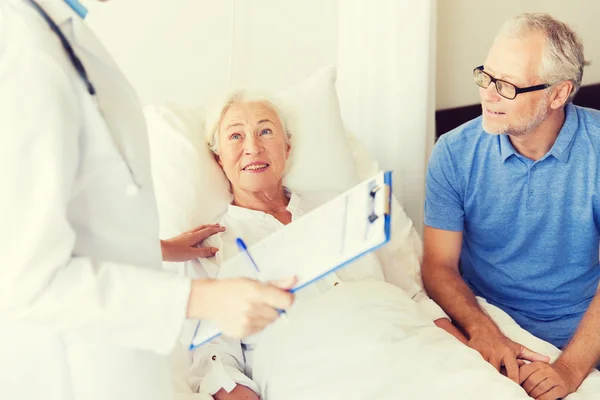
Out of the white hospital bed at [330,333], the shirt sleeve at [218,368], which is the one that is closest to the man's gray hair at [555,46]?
the white hospital bed at [330,333]

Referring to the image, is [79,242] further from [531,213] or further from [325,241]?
[531,213]

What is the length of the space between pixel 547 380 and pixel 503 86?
2.29 feet

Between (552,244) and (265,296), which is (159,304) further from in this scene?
(552,244)

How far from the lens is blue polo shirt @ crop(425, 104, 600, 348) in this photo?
1.61 metres

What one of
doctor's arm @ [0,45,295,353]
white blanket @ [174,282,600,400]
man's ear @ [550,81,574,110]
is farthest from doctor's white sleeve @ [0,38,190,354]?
man's ear @ [550,81,574,110]

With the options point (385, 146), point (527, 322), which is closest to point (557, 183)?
point (527, 322)

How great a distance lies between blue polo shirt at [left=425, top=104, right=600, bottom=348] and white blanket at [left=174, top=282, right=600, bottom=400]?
0.32 metres

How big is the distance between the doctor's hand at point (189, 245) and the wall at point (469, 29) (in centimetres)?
129

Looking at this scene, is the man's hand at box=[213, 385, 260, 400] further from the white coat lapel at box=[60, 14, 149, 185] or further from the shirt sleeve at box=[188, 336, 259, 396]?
the white coat lapel at box=[60, 14, 149, 185]

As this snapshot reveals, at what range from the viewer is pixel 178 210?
61.8 inches

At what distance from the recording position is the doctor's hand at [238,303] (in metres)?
0.75

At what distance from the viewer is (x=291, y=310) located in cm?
135

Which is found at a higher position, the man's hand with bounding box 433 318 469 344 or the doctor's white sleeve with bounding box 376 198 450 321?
the doctor's white sleeve with bounding box 376 198 450 321

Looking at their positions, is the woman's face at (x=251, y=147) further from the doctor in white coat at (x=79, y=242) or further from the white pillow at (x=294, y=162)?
the doctor in white coat at (x=79, y=242)
